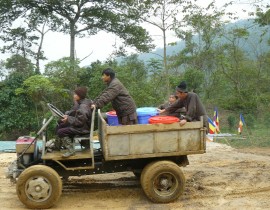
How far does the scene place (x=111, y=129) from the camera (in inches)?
245

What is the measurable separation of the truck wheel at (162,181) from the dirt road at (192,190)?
0.45 ft

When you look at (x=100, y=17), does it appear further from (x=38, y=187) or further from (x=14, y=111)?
(x=38, y=187)

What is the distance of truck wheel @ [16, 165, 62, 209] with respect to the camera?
605cm

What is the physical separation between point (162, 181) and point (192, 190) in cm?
92

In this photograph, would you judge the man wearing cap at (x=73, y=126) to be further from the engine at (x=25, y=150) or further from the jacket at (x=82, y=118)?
the engine at (x=25, y=150)

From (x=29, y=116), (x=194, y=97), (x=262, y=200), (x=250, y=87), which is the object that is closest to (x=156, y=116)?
(x=194, y=97)

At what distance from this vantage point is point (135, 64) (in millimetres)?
25922

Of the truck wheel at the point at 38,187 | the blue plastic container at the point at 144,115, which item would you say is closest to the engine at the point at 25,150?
the truck wheel at the point at 38,187

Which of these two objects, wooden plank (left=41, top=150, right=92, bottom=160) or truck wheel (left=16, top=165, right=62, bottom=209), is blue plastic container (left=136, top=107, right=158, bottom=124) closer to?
wooden plank (left=41, top=150, right=92, bottom=160)

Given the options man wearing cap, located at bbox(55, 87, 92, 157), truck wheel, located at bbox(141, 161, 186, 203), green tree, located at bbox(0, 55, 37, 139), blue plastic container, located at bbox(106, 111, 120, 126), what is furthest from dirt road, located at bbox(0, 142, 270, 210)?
green tree, located at bbox(0, 55, 37, 139)

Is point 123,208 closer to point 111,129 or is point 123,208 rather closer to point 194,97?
point 111,129

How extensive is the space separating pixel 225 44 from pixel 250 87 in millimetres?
3633

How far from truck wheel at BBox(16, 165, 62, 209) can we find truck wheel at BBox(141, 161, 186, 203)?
52.7 inches

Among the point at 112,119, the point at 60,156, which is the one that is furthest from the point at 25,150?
the point at 112,119
